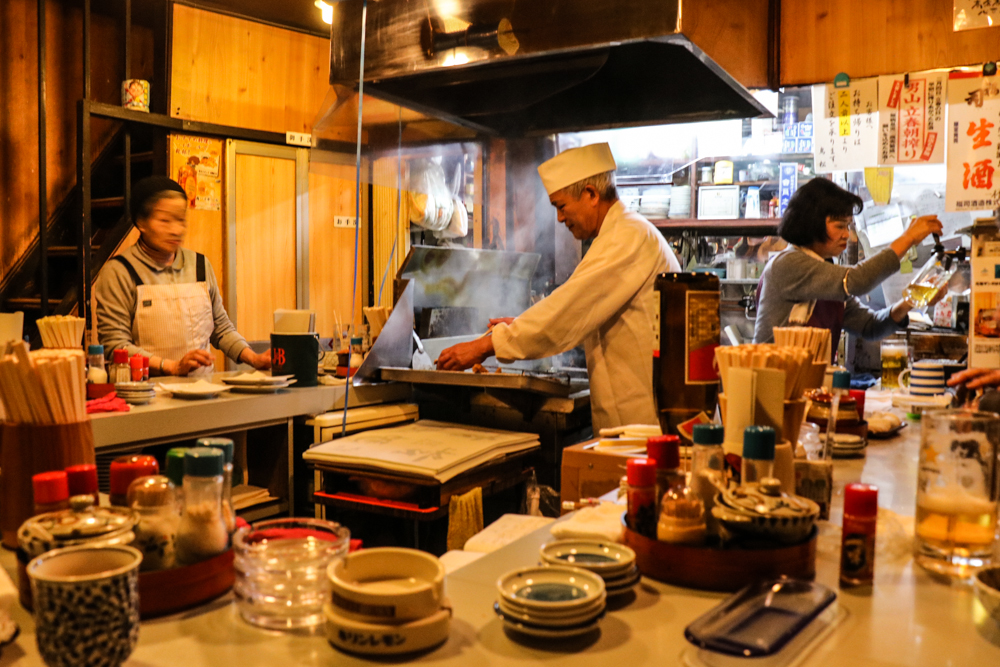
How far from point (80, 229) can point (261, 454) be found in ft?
7.47

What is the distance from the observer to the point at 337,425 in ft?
10.1

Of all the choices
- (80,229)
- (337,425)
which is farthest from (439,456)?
(80,229)

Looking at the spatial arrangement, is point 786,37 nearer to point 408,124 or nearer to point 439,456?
point 408,124

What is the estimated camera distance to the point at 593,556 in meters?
1.18

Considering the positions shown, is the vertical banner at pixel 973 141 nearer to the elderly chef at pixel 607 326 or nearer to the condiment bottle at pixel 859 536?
the elderly chef at pixel 607 326

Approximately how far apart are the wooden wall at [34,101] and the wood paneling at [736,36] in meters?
4.12

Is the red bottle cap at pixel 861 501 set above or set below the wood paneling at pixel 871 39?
below

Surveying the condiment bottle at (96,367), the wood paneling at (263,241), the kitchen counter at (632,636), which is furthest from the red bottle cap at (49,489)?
the wood paneling at (263,241)

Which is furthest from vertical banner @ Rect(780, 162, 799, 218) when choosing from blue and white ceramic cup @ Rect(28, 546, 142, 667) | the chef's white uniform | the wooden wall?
blue and white ceramic cup @ Rect(28, 546, 142, 667)

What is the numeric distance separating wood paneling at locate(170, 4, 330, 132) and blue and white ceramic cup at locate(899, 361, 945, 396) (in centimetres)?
441

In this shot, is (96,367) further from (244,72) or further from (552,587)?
(244,72)

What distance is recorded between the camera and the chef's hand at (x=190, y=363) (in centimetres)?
337

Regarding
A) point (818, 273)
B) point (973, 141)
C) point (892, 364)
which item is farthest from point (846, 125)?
point (892, 364)

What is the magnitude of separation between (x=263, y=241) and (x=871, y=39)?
3.89m
